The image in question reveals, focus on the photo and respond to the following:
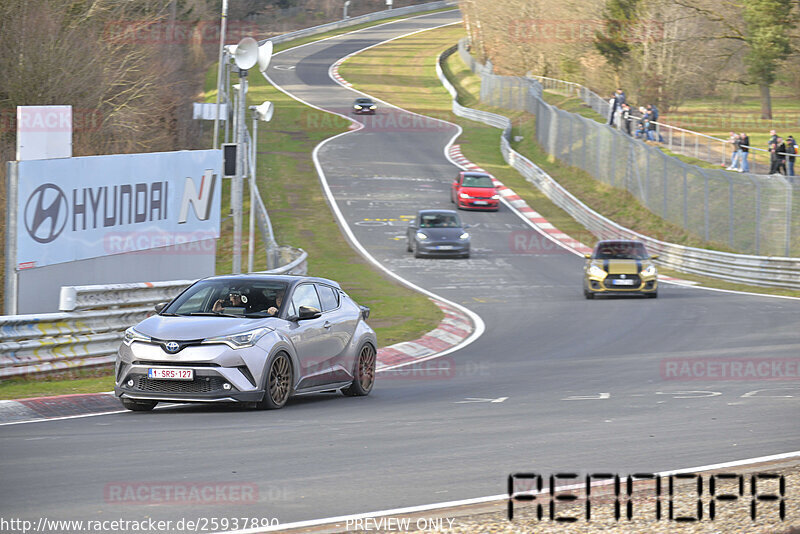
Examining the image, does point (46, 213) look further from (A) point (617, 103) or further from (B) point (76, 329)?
(A) point (617, 103)

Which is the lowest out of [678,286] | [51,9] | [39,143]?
[678,286]

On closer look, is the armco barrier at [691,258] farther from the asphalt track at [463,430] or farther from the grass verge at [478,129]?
the asphalt track at [463,430]

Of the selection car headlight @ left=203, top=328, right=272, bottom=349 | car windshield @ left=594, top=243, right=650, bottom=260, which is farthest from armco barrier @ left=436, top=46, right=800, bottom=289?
car headlight @ left=203, top=328, right=272, bottom=349

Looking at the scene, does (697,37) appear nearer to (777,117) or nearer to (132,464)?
(777,117)

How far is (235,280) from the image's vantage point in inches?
501

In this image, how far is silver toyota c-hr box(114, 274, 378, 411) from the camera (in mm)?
11133

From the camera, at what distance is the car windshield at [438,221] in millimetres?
36250

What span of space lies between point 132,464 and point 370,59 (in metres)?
95.9

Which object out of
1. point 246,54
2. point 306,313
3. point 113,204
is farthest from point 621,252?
point 306,313

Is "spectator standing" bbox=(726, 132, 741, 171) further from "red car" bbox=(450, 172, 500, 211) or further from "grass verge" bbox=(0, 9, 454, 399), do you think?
"grass verge" bbox=(0, 9, 454, 399)

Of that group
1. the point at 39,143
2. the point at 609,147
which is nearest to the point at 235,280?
the point at 39,143

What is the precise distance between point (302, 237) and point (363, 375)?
25384mm

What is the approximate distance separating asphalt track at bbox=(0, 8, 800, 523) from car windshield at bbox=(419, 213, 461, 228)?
1169 centimetres

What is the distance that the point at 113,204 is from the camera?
1683 cm
